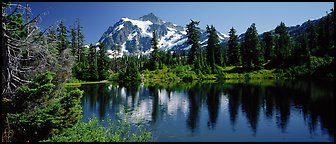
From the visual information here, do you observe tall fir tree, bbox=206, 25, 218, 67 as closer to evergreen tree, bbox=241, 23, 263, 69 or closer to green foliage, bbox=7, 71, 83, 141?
evergreen tree, bbox=241, 23, 263, 69

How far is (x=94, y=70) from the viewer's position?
288ft

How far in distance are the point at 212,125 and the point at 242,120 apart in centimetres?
348

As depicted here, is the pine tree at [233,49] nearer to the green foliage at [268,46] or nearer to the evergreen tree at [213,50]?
the evergreen tree at [213,50]

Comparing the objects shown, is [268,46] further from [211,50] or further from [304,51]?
[211,50]

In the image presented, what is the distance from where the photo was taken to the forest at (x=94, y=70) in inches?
538

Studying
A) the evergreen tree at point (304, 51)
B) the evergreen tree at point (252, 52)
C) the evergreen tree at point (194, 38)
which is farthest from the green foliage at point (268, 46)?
the evergreen tree at point (194, 38)

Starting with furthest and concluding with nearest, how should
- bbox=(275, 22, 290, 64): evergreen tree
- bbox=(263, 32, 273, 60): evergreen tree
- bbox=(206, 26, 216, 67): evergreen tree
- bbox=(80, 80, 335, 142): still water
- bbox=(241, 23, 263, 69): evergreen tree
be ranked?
bbox=(263, 32, 273, 60): evergreen tree
bbox=(206, 26, 216, 67): evergreen tree
bbox=(241, 23, 263, 69): evergreen tree
bbox=(275, 22, 290, 64): evergreen tree
bbox=(80, 80, 335, 142): still water

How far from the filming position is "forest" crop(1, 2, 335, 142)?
44.8 ft

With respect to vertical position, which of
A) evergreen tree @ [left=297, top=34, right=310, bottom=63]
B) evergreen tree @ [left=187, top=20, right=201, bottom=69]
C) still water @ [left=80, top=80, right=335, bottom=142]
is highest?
evergreen tree @ [left=187, top=20, right=201, bottom=69]

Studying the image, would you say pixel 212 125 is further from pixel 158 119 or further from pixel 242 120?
pixel 158 119

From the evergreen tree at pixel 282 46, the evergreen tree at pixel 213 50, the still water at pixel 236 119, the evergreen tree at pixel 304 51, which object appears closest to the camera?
the still water at pixel 236 119

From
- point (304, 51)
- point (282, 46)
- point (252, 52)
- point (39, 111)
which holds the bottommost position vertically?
point (39, 111)

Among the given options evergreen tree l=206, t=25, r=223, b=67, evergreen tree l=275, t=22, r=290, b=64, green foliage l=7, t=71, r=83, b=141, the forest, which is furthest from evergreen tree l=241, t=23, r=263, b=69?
green foliage l=7, t=71, r=83, b=141

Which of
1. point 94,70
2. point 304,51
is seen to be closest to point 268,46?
point 304,51
